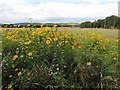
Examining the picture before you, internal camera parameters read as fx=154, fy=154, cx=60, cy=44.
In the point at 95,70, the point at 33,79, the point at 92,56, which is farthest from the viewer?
the point at 92,56

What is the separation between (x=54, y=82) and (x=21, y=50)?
86 centimetres

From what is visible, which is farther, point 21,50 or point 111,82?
point 21,50

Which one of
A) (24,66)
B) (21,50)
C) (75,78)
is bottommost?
(75,78)

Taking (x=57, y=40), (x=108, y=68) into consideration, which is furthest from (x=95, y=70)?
(x=57, y=40)

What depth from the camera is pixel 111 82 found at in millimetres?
2551

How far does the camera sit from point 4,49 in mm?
2826

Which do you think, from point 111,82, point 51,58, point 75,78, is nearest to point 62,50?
point 51,58

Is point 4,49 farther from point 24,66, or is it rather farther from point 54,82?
point 54,82

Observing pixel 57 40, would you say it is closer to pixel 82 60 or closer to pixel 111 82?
pixel 82 60

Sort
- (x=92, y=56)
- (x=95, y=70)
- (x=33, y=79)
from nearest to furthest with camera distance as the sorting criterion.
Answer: (x=33, y=79), (x=95, y=70), (x=92, y=56)

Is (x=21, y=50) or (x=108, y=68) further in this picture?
(x=21, y=50)

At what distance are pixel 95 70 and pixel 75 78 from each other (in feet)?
1.35

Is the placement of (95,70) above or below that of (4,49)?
below

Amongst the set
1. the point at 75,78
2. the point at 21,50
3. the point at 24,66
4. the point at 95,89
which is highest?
the point at 21,50
